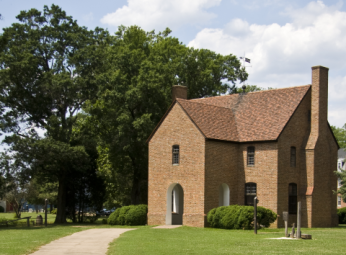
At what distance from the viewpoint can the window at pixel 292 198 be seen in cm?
3625

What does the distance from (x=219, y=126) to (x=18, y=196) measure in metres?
42.8

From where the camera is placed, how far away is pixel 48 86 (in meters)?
42.7

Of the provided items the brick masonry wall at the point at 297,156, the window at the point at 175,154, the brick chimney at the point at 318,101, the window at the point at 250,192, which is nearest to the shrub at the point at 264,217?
the brick masonry wall at the point at 297,156

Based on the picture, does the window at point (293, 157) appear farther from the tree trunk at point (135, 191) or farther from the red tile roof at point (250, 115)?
the tree trunk at point (135, 191)

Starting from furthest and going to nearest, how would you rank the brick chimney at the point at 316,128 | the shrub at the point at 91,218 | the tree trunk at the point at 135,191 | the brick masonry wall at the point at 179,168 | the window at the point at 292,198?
the tree trunk at the point at 135,191
the shrub at the point at 91,218
the brick chimney at the point at 316,128
the window at the point at 292,198
the brick masonry wall at the point at 179,168

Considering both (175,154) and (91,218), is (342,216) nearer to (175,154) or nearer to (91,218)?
(175,154)

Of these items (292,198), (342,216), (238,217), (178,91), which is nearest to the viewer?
(238,217)

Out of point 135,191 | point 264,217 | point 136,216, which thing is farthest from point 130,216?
point 135,191

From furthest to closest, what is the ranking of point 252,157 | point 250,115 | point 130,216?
point 250,115 → point 130,216 → point 252,157

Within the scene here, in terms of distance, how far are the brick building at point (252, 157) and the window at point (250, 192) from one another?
0.24 ft

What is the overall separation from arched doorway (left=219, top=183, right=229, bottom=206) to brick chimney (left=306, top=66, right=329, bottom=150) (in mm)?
6771

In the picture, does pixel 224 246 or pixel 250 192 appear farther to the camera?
pixel 250 192

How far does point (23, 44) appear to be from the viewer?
4316 centimetres

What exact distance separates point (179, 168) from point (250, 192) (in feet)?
18.1
